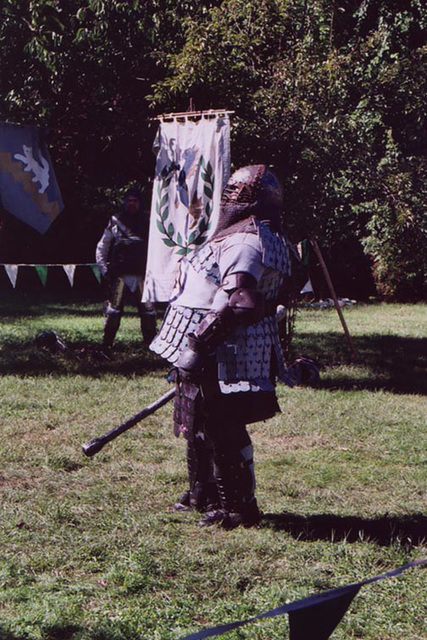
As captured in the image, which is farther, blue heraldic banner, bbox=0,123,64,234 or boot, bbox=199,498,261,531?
blue heraldic banner, bbox=0,123,64,234

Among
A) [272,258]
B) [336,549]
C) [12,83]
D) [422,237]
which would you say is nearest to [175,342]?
[272,258]

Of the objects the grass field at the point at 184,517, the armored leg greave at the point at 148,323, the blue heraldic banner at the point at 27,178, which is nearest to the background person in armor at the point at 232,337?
the grass field at the point at 184,517

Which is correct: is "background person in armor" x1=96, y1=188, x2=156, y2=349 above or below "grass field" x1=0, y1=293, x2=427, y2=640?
above

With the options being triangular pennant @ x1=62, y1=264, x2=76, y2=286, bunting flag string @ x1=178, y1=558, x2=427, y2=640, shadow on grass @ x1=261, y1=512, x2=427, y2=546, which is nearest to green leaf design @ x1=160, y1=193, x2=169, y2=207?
triangular pennant @ x1=62, y1=264, x2=76, y2=286

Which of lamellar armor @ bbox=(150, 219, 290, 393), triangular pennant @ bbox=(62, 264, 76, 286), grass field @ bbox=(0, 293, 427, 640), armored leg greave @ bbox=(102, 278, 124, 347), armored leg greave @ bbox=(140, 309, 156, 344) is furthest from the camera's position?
triangular pennant @ bbox=(62, 264, 76, 286)

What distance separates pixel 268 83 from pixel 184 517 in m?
5.95

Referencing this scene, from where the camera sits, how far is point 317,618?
7.28 feet

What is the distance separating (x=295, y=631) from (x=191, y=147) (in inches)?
245

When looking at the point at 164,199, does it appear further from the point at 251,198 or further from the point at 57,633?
the point at 57,633

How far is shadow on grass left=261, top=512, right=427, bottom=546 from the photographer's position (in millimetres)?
4559

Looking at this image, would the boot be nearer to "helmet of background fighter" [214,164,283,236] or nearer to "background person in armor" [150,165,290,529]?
"background person in armor" [150,165,290,529]

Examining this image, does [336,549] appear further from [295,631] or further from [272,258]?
[295,631]


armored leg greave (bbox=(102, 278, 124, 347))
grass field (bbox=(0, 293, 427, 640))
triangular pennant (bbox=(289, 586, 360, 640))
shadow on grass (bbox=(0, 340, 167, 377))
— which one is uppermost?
armored leg greave (bbox=(102, 278, 124, 347))

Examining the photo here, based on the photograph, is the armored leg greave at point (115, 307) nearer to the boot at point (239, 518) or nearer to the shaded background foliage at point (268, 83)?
the shaded background foliage at point (268, 83)
